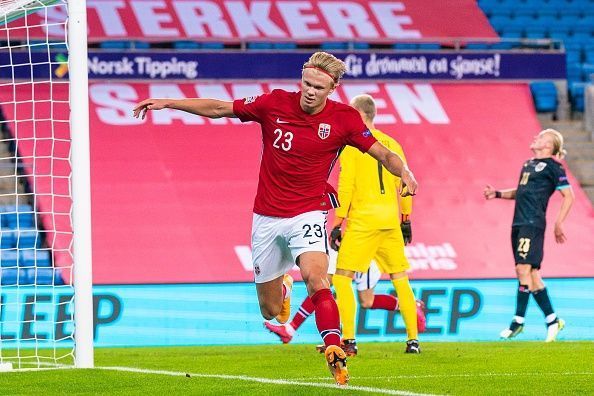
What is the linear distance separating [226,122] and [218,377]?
13095mm

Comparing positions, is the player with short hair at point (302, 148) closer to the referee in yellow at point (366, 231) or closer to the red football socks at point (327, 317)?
the red football socks at point (327, 317)

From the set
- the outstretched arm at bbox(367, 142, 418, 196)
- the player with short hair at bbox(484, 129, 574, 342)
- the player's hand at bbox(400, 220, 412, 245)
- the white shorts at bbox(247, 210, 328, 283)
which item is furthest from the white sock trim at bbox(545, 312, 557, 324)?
the outstretched arm at bbox(367, 142, 418, 196)

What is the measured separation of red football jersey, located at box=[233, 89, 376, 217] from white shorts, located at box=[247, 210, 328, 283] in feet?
0.18

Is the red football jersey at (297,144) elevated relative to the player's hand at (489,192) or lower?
lower

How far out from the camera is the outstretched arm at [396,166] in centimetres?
702

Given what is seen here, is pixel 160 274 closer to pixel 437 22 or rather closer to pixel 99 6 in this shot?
pixel 99 6

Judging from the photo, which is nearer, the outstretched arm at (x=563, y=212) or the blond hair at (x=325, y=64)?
the blond hair at (x=325, y=64)

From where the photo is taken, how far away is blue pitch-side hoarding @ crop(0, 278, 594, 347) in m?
13.5

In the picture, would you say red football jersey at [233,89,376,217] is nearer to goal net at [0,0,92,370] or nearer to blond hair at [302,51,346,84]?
blond hair at [302,51,346,84]

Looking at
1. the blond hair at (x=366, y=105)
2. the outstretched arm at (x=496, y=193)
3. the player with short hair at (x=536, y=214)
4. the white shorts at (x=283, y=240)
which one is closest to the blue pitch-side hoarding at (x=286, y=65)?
the outstretched arm at (x=496, y=193)

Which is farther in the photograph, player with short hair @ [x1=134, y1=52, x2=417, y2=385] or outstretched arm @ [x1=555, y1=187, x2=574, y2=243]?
outstretched arm @ [x1=555, y1=187, x2=574, y2=243]

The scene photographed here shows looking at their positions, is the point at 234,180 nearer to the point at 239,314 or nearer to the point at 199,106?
the point at 239,314

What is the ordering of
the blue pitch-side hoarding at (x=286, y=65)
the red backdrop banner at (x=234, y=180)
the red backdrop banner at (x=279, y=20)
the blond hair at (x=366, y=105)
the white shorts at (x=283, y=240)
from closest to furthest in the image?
the white shorts at (x=283, y=240), the blond hair at (x=366, y=105), the red backdrop banner at (x=234, y=180), the blue pitch-side hoarding at (x=286, y=65), the red backdrop banner at (x=279, y=20)

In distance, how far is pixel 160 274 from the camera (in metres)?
17.6
